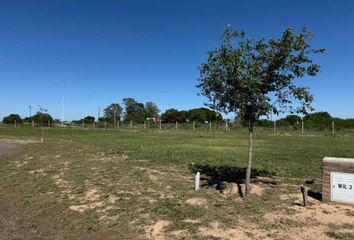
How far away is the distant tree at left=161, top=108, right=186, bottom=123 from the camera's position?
10833cm

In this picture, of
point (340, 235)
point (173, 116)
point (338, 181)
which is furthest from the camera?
point (173, 116)

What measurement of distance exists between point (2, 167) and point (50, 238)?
397 inches

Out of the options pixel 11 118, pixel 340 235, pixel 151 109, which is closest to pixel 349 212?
pixel 340 235

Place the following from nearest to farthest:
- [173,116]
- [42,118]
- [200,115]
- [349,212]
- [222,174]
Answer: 1. [349,212]
2. [222,174]
3. [42,118]
4. [173,116]
5. [200,115]

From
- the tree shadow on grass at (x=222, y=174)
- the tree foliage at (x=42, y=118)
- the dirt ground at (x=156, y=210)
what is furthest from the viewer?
the tree foliage at (x=42, y=118)

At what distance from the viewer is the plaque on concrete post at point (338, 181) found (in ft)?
27.0

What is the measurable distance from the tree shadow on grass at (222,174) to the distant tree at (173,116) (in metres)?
93.2

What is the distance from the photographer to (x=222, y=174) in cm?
1277

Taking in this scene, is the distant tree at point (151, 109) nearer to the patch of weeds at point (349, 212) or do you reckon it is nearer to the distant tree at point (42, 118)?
the distant tree at point (42, 118)

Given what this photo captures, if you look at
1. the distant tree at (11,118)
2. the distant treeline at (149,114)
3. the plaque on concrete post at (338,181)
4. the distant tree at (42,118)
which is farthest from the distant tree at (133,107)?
the plaque on concrete post at (338,181)

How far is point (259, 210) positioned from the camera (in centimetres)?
824

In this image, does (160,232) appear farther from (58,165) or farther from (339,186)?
(58,165)

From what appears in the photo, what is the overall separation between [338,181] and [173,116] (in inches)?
3965

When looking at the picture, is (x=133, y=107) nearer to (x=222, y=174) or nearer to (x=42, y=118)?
(x=42, y=118)
